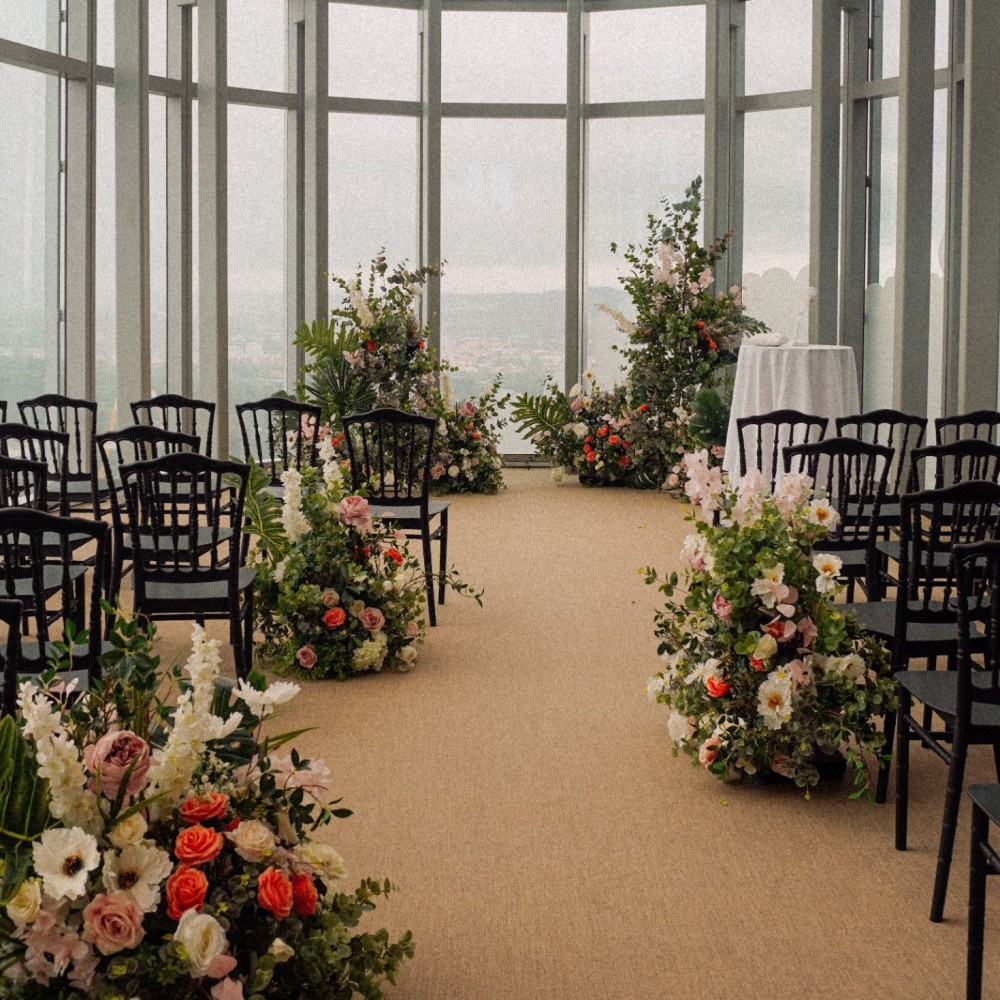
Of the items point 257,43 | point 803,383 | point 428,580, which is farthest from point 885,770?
point 257,43

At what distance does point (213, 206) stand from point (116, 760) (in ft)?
29.7

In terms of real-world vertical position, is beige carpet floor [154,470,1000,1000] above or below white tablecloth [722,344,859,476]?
below

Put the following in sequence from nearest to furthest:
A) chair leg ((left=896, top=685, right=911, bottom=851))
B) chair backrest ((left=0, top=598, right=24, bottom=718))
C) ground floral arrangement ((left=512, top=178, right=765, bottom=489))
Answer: chair backrest ((left=0, top=598, right=24, bottom=718))
chair leg ((left=896, top=685, right=911, bottom=851))
ground floral arrangement ((left=512, top=178, right=765, bottom=489))

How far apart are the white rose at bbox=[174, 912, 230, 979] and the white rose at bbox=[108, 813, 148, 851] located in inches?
5.2

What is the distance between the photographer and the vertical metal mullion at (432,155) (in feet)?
41.3

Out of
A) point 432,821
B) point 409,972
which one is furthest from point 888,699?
point 409,972

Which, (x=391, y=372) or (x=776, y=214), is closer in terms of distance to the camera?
(x=391, y=372)

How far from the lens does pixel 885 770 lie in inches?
150

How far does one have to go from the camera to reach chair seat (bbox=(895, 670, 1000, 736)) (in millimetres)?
3002

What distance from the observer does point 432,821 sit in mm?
3705

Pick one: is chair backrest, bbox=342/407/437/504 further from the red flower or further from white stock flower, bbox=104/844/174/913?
white stock flower, bbox=104/844/174/913

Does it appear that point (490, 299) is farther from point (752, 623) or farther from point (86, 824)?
point (86, 824)

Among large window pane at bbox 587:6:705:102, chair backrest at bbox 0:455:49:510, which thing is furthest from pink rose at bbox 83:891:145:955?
large window pane at bbox 587:6:705:102

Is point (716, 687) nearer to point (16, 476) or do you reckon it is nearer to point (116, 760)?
point (116, 760)
